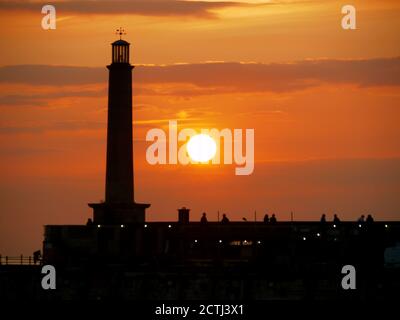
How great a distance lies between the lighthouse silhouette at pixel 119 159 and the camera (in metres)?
123

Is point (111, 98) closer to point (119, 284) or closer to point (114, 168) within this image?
point (114, 168)

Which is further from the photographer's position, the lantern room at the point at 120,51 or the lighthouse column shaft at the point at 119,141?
the lantern room at the point at 120,51

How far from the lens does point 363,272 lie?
11256 centimetres

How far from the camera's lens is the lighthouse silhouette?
403ft

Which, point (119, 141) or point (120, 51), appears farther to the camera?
point (120, 51)

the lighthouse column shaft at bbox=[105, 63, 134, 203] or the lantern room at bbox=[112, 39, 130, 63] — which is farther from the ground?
the lantern room at bbox=[112, 39, 130, 63]

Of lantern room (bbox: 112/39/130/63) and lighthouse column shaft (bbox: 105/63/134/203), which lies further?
lantern room (bbox: 112/39/130/63)

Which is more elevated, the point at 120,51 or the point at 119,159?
the point at 120,51

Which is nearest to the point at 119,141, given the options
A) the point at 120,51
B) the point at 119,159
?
the point at 119,159

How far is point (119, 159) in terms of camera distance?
123000 mm

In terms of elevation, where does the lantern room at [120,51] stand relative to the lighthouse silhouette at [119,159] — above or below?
above

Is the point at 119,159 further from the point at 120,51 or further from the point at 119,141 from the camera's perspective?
the point at 120,51

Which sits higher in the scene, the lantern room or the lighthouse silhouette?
the lantern room
